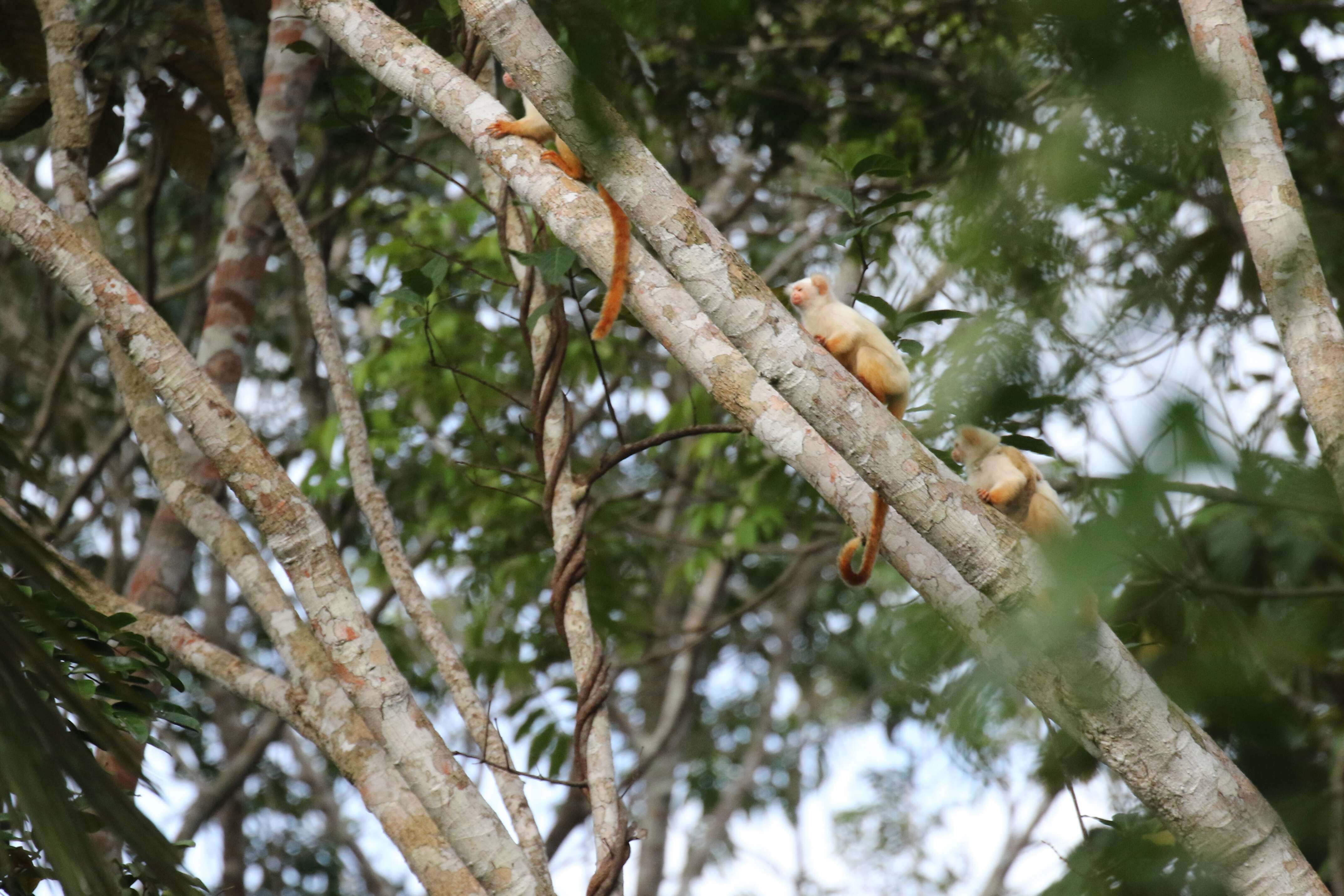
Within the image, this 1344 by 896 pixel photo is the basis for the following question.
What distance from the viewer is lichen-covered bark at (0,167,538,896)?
7.71ft

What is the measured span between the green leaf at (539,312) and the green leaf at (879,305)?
806mm

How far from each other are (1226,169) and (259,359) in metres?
7.53

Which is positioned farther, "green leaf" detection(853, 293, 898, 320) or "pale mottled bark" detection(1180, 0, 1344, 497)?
"green leaf" detection(853, 293, 898, 320)

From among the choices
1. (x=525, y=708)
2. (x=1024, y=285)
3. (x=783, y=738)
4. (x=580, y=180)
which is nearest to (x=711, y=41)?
(x=1024, y=285)

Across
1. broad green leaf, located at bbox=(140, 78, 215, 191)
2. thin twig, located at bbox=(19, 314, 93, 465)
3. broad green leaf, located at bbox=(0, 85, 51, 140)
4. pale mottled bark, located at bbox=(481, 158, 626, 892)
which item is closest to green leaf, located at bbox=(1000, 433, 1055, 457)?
pale mottled bark, located at bbox=(481, 158, 626, 892)

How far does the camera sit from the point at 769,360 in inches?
75.6

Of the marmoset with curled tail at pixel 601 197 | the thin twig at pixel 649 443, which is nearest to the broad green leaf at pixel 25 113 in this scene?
the marmoset with curled tail at pixel 601 197

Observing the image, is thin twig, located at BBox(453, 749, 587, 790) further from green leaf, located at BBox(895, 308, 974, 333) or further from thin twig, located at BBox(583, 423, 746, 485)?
green leaf, located at BBox(895, 308, 974, 333)

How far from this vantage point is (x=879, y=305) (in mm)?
3012

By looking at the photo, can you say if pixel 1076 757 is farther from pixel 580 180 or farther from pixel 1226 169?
pixel 580 180

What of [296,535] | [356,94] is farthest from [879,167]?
[296,535]

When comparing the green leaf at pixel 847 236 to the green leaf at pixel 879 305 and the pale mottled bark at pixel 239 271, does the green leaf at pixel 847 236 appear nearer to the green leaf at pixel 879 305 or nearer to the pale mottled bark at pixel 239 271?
the green leaf at pixel 879 305

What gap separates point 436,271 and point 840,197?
106 centimetres

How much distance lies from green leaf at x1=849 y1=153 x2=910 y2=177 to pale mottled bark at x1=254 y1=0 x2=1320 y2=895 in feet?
2.82
